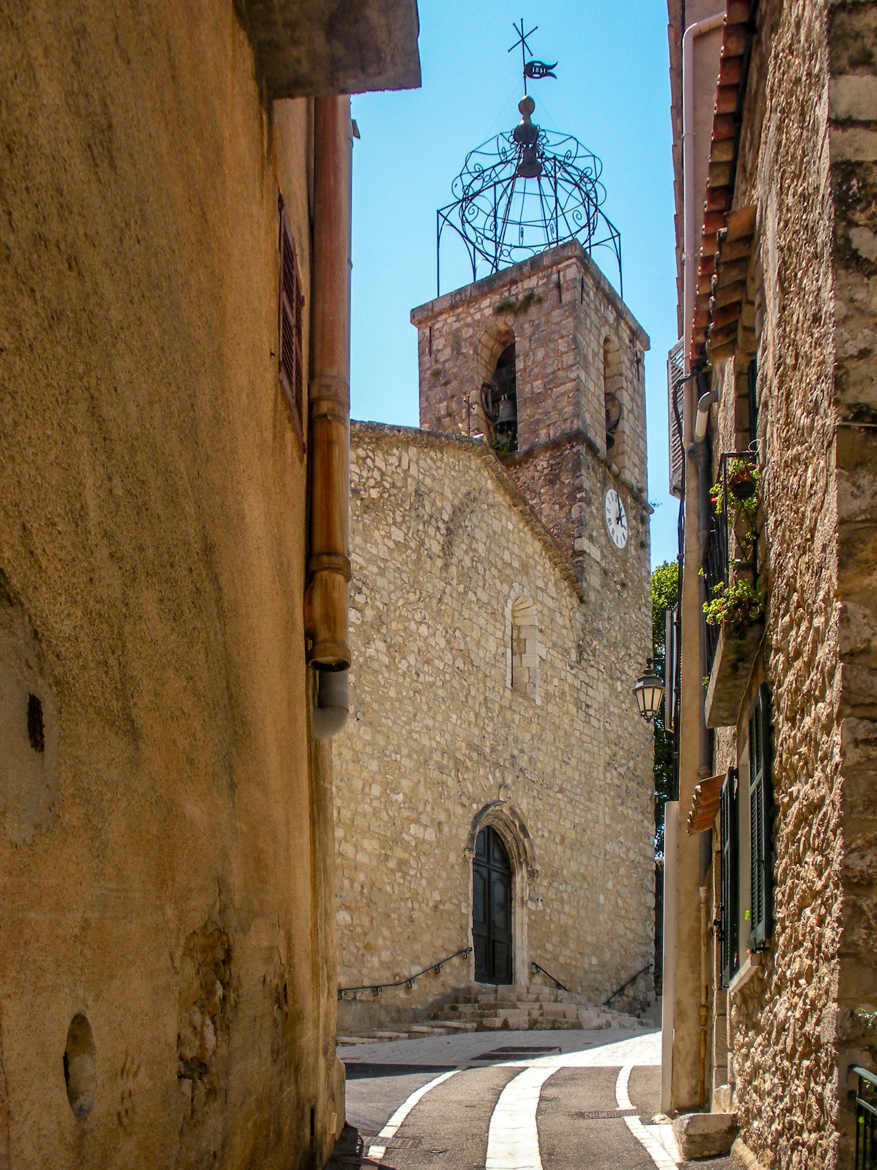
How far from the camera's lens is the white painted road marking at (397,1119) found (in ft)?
19.8

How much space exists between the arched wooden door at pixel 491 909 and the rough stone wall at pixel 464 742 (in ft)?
0.78

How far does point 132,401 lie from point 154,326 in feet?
1.11

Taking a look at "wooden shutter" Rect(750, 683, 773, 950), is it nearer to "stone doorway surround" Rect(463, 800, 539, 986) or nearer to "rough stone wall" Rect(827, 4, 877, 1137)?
"rough stone wall" Rect(827, 4, 877, 1137)

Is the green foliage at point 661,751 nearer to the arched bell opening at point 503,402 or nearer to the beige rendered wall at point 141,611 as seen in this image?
the arched bell opening at point 503,402

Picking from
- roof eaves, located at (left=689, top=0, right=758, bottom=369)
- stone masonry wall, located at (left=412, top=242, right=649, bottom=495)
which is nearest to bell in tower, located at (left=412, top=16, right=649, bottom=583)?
stone masonry wall, located at (left=412, top=242, right=649, bottom=495)

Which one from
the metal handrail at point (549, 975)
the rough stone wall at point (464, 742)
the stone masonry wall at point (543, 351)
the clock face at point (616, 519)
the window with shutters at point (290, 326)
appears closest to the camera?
the window with shutters at point (290, 326)

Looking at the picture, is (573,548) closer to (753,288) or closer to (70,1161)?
(753,288)

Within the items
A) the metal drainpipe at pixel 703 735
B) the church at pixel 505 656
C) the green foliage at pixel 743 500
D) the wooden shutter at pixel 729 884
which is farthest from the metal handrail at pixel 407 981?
the green foliage at pixel 743 500

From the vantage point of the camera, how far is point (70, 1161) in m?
2.33

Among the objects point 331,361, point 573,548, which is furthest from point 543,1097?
point 573,548

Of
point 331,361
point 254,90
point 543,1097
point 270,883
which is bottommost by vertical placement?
point 543,1097

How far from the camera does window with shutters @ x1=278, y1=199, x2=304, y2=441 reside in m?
5.64

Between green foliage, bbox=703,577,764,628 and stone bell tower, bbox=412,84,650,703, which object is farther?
stone bell tower, bbox=412,84,650,703

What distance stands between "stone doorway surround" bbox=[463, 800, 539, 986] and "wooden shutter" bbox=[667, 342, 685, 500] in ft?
21.8
